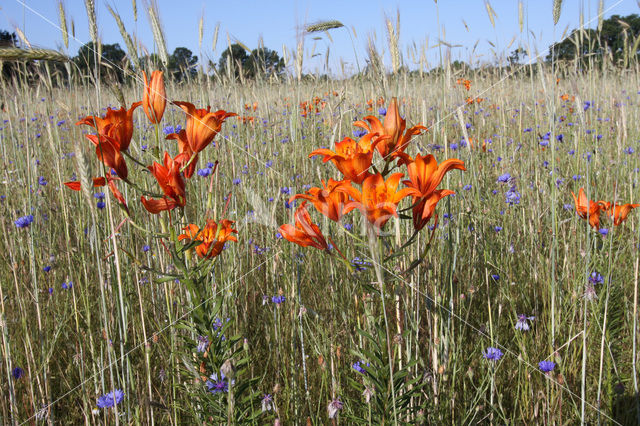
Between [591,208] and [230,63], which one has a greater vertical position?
[230,63]

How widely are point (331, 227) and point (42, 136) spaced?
4.13 metres

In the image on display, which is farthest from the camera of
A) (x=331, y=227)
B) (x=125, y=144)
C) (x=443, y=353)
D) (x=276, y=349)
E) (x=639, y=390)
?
(x=331, y=227)

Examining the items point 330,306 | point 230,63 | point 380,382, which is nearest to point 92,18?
point 380,382

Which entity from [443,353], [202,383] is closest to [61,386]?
[202,383]

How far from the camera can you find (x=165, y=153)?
3.67 ft

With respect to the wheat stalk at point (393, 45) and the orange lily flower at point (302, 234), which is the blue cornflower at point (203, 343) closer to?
the orange lily flower at point (302, 234)

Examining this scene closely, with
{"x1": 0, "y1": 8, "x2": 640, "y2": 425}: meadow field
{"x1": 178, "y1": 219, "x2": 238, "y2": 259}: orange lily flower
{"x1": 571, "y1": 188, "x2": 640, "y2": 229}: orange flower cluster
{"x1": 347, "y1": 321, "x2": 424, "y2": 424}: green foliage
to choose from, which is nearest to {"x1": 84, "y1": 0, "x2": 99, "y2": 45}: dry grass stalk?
{"x1": 0, "y1": 8, "x2": 640, "y2": 425}: meadow field

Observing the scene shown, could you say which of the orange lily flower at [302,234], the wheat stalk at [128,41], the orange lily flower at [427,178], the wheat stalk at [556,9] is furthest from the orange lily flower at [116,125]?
the wheat stalk at [556,9]

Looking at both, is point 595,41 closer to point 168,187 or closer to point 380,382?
point 380,382

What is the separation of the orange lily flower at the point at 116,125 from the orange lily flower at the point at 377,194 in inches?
23.6

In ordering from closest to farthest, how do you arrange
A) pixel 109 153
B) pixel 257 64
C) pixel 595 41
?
pixel 109 153 < pixel 257 64 < pixel 595 41

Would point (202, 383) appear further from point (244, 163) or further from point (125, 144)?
point (244, 163)

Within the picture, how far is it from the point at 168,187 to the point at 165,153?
0.11 m

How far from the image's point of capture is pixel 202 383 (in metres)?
1.21
